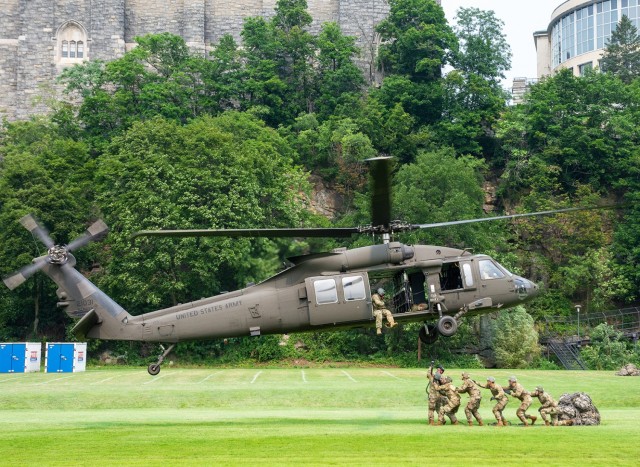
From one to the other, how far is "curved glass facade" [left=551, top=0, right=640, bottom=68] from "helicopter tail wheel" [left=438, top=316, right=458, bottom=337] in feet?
292

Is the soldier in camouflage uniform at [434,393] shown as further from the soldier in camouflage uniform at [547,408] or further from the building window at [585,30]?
the building window at [585,30]

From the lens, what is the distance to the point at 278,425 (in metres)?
30.5

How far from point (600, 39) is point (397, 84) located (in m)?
29.1

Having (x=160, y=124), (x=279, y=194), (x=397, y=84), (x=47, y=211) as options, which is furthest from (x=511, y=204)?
(x=47, y=211)

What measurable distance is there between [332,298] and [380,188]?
195 inches

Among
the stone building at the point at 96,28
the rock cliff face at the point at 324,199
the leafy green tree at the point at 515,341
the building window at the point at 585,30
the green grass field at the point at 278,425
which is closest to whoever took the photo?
the green grass field at the point at 278,425

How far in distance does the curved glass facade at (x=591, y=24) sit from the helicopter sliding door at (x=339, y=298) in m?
89.5

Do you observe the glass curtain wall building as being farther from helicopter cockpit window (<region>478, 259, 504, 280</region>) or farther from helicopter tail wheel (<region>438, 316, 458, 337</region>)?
helicopter tail wheel (<region>438, 316, 458, 337</region>)

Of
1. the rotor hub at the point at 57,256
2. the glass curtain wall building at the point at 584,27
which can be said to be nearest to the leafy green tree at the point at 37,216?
the rotor hub at the point at 57,256

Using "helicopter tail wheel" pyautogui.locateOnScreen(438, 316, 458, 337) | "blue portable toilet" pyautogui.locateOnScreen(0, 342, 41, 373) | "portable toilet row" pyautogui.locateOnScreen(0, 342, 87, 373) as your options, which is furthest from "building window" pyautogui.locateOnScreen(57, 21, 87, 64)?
"helicopter tail wheel" pyautogui.locateOnScreen(438, 316, 458, 337)

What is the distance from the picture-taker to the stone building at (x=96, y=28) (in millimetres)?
105750

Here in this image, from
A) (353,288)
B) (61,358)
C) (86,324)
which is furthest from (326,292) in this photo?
(61,358)

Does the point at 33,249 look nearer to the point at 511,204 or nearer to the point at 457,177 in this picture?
the point at 457,177

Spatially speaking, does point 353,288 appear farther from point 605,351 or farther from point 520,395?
point 605,351
